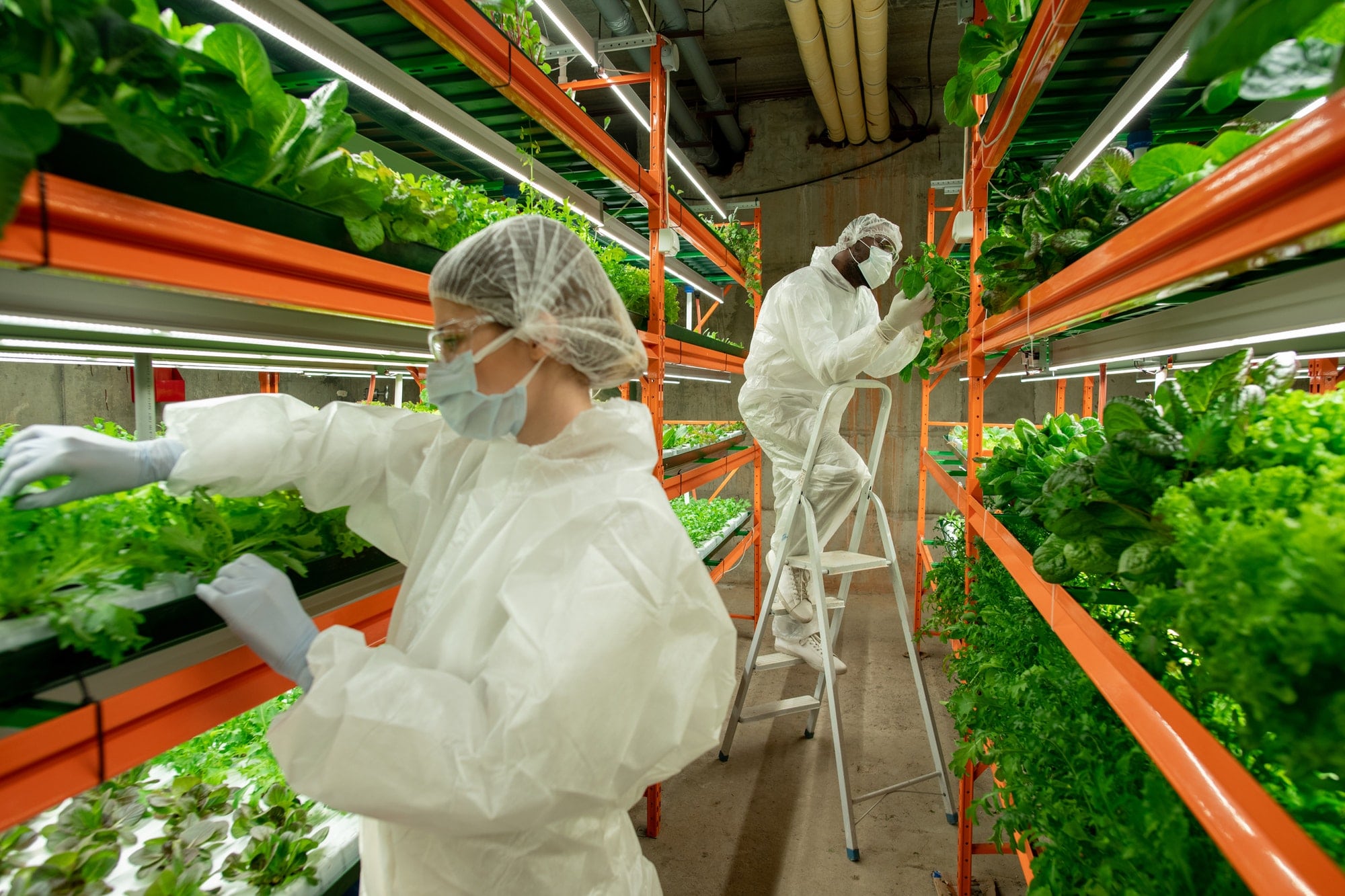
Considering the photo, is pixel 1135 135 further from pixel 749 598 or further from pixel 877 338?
pixel 749 598

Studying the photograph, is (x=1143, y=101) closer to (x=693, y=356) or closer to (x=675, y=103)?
(x=693, y=356)

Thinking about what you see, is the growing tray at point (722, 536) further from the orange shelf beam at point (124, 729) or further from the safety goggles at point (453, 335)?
the orange shelf beam at point (124, 729)

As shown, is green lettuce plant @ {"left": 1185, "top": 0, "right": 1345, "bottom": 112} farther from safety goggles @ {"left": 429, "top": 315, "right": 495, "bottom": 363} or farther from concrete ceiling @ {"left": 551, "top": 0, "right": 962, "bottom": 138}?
concrete ceiling @ {"left": 551, "top": 0, "right": 962, "bottom": 138}

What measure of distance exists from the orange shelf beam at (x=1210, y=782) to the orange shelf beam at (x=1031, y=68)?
1.18 meters

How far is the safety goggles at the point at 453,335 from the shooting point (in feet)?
4.59

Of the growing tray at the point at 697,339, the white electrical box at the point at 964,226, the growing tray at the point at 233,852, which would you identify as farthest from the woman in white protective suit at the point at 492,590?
the growing tray at the point at 697,339

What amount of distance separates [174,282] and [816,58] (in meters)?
5.70

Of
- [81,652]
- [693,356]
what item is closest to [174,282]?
[81,652]

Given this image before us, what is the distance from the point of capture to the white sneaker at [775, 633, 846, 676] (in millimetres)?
4043

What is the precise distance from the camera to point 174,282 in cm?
102

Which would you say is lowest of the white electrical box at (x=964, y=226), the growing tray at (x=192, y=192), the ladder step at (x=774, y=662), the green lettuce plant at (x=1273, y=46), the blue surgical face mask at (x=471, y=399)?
the ladder step at (x=774, y=662)

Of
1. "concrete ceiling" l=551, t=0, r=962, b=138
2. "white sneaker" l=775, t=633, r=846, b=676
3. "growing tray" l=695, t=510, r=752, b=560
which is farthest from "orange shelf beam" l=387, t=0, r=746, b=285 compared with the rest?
"concrete ceiling" l=551, t=0, r=962, b=138

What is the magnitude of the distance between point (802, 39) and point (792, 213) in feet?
8.62

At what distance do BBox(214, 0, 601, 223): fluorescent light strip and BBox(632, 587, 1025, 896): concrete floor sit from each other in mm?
2991
